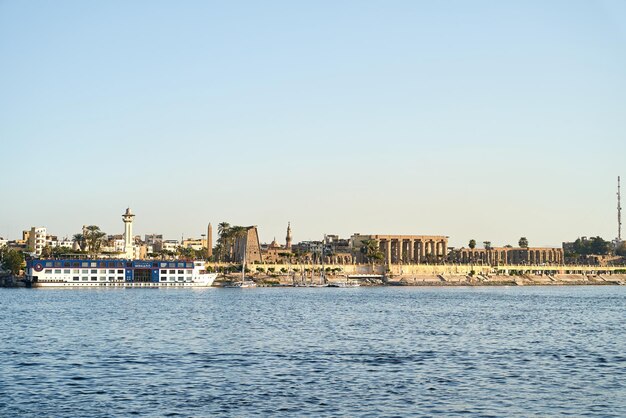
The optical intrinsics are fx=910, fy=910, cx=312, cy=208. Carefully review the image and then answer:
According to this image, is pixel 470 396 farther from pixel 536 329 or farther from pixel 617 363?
pixel 536 329

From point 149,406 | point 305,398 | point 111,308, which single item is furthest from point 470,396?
point 111,308

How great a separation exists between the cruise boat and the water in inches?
3610

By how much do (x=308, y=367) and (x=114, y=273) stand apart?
137 meters

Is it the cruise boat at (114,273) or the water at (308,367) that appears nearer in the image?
the water at (308,367)

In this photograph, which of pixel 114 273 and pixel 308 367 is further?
pixel 114 273

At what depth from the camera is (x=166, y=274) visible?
608 ft

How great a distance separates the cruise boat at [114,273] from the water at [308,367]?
301 feet

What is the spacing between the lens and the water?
37.6m

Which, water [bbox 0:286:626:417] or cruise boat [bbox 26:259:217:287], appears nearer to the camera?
water [bbox 0:286:626:417]

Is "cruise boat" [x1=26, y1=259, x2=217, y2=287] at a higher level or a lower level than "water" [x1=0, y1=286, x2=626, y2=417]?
higher

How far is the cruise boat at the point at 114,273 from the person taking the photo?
174625 mm

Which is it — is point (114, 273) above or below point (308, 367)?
above

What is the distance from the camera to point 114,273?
181 meters

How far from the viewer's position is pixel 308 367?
49031mm
